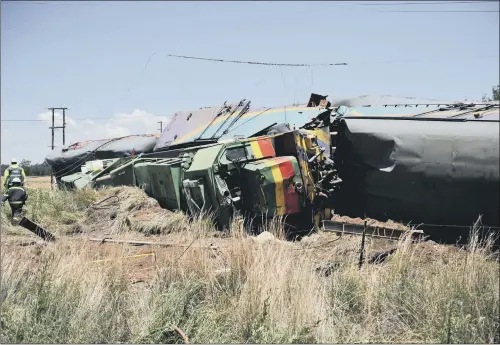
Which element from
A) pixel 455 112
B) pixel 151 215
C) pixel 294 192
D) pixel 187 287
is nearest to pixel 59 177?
pixel 151 215

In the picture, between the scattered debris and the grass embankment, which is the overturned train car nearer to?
the grass embankment

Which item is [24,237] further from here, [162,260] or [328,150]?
[328,150]

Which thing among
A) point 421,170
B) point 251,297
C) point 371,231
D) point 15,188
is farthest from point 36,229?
point 421,170

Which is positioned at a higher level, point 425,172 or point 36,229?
point 425,172

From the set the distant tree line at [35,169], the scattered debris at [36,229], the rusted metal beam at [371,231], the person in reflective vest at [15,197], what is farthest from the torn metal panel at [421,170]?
the distant tree line at [35,169]

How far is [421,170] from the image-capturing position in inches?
221

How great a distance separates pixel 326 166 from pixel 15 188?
17.9ft

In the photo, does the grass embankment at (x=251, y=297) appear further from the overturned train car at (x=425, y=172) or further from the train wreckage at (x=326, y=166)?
the train wreckage at (x=326, y=166)

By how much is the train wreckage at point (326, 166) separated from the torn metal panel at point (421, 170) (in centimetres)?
1

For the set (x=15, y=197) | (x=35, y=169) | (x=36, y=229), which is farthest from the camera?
(x=35, y=169)

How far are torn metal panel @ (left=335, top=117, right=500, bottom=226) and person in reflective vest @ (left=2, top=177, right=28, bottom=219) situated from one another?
5.41m

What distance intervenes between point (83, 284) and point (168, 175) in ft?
14.4

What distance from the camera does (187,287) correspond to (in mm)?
4668

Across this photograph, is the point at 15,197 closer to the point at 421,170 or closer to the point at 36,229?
the point at 36,229
